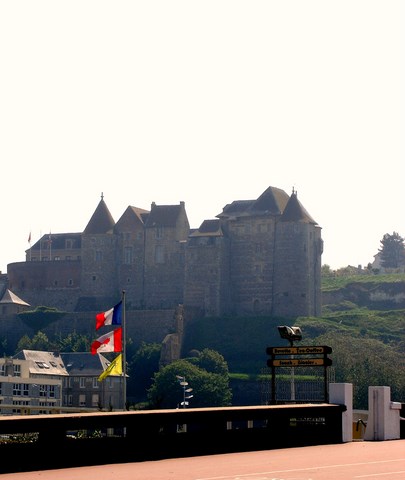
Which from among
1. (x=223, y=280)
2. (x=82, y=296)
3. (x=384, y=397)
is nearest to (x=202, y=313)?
(x=223, y=280)

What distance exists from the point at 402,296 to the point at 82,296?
1540 inches

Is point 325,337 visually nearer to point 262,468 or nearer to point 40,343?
point 40,343

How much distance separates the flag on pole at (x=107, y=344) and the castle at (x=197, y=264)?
88.5m

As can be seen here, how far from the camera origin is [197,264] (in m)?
144

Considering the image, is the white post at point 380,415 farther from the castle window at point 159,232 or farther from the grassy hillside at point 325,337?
the castle window at point 159,232

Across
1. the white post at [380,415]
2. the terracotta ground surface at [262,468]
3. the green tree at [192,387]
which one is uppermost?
the white post at [380,415]

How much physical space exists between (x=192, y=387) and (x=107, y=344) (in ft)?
237

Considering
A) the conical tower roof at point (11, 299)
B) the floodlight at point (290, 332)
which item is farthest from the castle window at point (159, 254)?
the floodlight at point (290, 332)

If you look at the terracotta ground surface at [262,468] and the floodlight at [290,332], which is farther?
the floodlight at [290,332]

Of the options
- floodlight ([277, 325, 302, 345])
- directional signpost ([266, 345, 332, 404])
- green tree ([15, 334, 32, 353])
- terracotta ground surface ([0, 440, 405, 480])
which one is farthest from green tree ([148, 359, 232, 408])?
terracotta ground surface ([0, 440, 405, 480])

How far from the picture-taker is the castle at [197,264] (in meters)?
143

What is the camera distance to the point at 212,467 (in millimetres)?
17328

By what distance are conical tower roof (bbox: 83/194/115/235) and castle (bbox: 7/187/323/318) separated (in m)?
0.11

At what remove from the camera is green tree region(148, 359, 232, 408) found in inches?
4791
